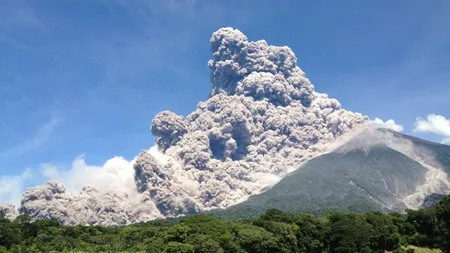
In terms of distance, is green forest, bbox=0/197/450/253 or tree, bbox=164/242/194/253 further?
green forest, bbox=0/197/450/253

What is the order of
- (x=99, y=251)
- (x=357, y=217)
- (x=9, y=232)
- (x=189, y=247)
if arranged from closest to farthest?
(x=189, y=247)
(x=99, y=251)
(x=9, y=232)
(x=357, y=217)

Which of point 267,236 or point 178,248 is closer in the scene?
point 178,248

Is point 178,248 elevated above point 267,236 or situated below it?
below

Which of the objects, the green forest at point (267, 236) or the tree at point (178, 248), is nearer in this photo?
the tree at point (178, 248)

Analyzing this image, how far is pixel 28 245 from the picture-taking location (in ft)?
259

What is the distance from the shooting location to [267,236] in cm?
7469

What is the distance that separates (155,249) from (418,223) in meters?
52.1

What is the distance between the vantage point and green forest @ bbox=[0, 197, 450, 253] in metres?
70.4

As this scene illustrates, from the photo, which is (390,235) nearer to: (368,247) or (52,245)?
(368,247)

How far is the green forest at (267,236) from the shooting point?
70375 mm

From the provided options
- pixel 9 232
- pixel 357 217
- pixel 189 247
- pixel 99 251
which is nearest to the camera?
pixel 189 247

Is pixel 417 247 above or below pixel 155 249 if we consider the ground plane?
below

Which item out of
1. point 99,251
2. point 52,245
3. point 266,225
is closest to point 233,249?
point 266,225

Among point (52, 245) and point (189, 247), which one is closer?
point (189, 247)
